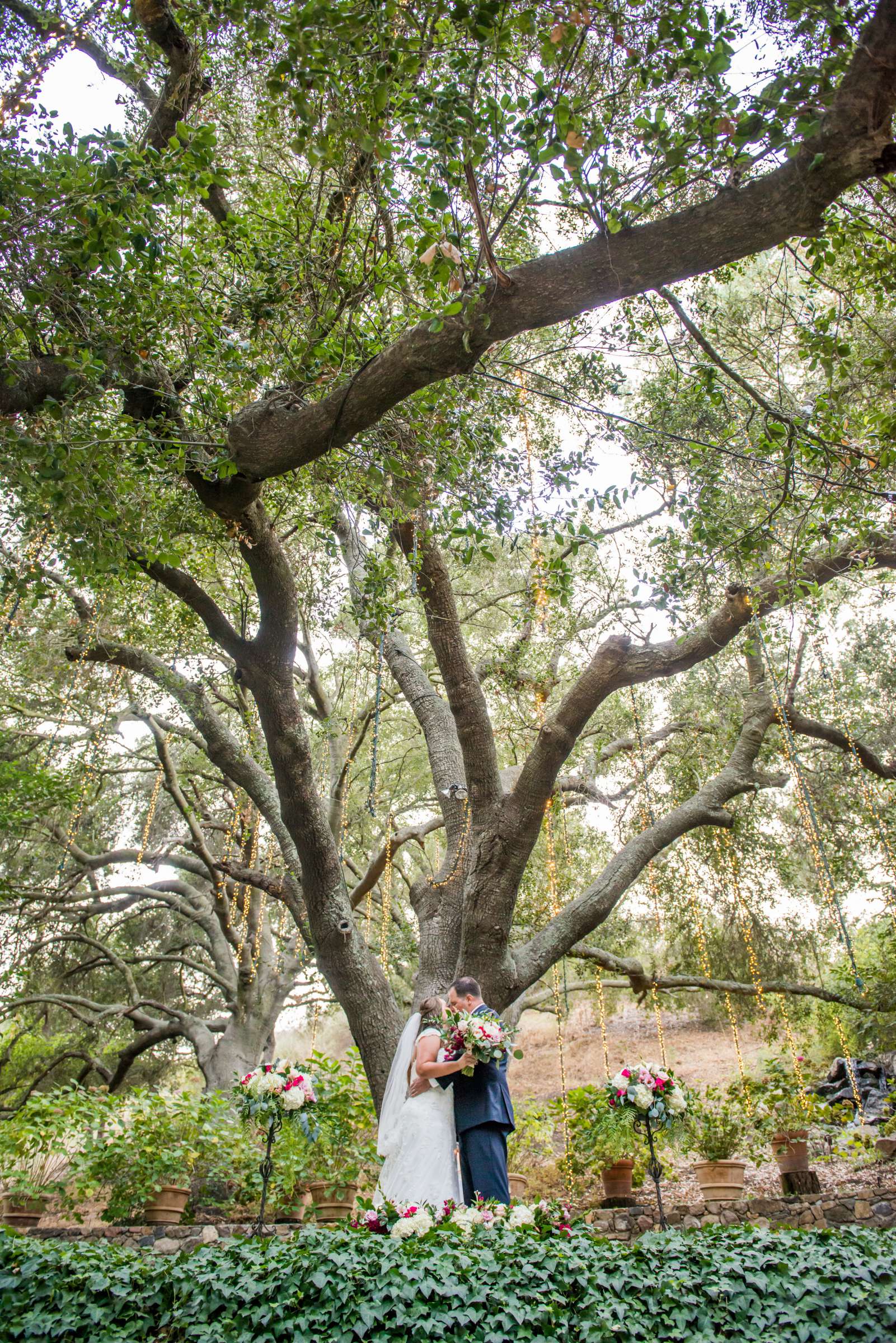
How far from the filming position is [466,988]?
4.22m

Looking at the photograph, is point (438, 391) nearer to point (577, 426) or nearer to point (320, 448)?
point (320, 448)

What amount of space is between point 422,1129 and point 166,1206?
337 cm

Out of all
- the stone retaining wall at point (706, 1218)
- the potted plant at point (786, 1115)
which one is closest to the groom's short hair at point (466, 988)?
the stone retaining wall at point (706, 1218)

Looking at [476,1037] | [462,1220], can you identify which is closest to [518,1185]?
[476,1037]

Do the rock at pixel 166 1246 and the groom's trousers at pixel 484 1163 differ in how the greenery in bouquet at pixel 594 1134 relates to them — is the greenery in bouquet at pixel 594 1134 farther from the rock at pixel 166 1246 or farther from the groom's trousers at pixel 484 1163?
the rock at pixel 166 1246

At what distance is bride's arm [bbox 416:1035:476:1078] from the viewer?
154 inches

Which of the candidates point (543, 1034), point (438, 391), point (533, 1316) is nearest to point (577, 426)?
point (438, 391)

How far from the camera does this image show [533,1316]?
2191mm

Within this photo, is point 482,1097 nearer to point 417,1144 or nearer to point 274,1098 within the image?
point 417,1144

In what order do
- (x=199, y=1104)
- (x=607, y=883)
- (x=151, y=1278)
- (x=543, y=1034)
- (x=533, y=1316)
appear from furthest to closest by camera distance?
(x=543, y=1034), (x=199, y=1104), (x=607, y=883), (x=151, y=1278), (x=533, y=1316)

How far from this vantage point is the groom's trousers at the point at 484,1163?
3.88 metres

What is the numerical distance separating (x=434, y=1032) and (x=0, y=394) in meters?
3.76

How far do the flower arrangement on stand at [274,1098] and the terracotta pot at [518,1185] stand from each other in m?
2.69

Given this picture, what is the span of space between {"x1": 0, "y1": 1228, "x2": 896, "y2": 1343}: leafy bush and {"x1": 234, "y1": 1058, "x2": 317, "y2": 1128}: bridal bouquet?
3.57 ft
